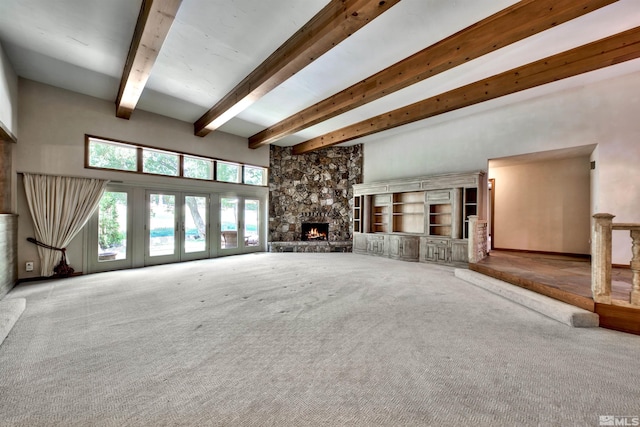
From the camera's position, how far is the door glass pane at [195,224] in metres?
6.36

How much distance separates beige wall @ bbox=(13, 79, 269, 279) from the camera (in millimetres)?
4301

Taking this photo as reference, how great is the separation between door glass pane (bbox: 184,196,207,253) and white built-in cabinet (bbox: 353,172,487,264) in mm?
4453

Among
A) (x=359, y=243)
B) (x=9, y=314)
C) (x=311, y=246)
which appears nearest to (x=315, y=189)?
(x=311, y=246)

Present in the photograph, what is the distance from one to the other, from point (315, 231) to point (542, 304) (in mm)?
6218

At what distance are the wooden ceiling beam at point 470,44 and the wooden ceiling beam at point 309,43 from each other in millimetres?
1323

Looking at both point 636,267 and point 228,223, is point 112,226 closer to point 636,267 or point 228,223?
point 228,223

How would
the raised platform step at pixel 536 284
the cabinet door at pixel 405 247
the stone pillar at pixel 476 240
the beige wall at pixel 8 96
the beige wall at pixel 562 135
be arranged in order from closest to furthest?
1. the raised platform step at pixel 536 284
2. the beige wall at pixel 8 96
3. the beige wall at pixel 562 135
4. the stone pillar at pixel 476 240
5. the cabinet door at pixel 405 247

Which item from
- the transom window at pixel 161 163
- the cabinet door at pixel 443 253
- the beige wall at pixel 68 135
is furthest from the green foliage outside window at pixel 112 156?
the cabinet door at pixel 443 253

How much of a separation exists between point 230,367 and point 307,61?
11.3ft

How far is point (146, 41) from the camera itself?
9.57 ft

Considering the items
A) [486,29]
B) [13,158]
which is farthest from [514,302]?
[13,158]

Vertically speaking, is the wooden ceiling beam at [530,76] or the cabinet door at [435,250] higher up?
the wooden ceiling beam at [530,76]

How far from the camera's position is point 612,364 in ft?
6.29

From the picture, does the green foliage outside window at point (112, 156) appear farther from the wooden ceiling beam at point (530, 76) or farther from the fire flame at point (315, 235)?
the wooden ceiling beam at point (530, 76)
